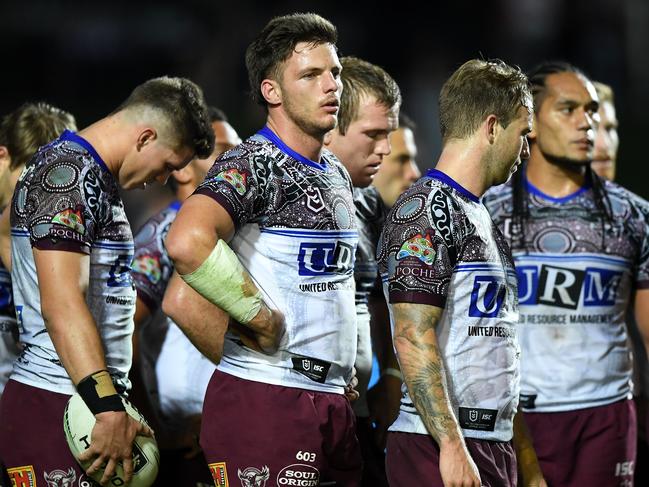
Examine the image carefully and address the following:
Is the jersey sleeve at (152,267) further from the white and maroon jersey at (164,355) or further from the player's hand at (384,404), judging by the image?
the player's hand at (384,404)

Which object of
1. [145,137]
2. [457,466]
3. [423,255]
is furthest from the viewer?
[145,137]

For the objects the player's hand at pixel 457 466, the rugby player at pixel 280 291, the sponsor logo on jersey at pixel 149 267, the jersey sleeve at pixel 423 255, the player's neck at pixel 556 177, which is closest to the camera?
the player's hand at pixel 457 466

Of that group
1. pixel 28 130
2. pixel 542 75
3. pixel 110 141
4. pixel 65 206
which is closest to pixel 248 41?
→ pixel 542 75

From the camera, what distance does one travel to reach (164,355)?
548cm

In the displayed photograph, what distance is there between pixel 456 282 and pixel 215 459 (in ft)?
3.40

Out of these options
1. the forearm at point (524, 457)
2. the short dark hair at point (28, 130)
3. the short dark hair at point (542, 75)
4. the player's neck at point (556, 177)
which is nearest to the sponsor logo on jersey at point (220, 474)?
the forearm at point (524, 457)

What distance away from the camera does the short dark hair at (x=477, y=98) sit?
12.7 ft

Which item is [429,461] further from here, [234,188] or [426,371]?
[234,188]

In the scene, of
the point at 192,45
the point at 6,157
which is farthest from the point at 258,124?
the point at 6,157

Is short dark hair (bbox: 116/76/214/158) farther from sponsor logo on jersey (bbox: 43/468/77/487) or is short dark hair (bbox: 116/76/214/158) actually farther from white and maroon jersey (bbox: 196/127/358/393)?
sponsor logo on jersey (bbox: 43/468/77/487)

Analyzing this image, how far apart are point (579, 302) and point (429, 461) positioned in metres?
1.59

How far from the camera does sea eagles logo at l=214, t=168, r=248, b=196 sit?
378 centimetres

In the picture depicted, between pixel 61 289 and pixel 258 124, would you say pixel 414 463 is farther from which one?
pixel 258 124

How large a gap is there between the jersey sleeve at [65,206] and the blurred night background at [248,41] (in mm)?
8543
